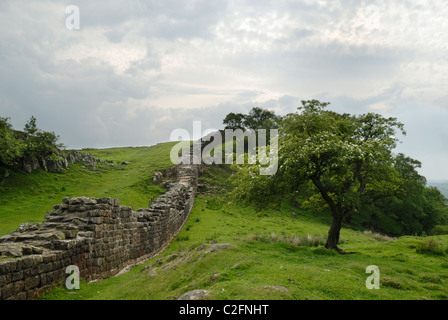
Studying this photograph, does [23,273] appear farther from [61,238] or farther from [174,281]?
[174,281]

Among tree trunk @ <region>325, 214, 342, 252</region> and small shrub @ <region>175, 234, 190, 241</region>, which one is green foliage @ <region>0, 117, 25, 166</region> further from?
tree trunk @ <region>325, 214, 342, 252</region>

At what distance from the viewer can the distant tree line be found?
24.6 m

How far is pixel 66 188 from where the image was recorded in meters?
28.1

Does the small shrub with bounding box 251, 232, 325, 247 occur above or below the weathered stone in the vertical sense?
below

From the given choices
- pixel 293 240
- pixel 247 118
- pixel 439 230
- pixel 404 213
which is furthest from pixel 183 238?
pixel 247 118

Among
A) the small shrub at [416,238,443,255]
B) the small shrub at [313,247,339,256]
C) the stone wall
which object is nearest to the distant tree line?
the stone wall

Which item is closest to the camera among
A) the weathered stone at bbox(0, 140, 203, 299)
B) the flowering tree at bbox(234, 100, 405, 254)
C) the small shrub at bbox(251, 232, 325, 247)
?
the weathered stone at bbox(0, 140, 203, 299)

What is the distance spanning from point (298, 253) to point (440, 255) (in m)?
8.10

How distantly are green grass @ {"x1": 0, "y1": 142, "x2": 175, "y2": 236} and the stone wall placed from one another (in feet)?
22.4

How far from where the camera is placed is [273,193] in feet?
53.0

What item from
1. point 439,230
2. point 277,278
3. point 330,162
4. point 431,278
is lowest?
point 439,230

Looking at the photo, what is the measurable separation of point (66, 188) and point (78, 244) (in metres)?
19.1

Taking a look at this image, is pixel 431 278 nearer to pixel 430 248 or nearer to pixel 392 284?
pixel 392 284
